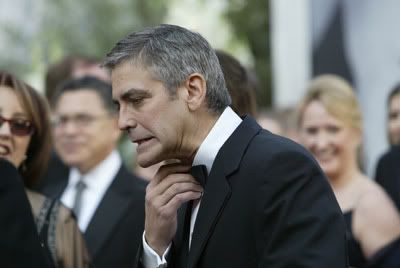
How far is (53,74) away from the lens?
7.77 m

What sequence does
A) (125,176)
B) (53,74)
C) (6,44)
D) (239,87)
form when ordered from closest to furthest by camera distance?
(239,87), (125,176), (53,74), (6,44)

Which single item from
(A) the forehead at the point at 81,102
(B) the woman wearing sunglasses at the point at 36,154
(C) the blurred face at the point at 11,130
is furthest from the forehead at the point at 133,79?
(A) the forehead at the point at 81,102

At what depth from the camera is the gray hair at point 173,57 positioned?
10.9 ft

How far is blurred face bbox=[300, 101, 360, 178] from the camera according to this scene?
616 centimetres

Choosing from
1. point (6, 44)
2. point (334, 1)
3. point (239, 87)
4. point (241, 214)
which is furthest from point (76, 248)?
point (6, 44)

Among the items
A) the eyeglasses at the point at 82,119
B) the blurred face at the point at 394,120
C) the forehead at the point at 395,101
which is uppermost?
the eyeglasses at the point at 82,119

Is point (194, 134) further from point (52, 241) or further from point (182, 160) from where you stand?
point (52, 241)

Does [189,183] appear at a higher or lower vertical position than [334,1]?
lower

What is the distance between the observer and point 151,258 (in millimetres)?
3545

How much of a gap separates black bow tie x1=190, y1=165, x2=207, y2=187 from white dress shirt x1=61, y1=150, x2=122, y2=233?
256cm

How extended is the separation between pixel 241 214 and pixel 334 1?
584 centimetres

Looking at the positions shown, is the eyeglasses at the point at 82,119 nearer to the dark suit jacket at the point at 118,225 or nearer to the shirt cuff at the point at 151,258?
the dark suit jacket at the point at 118,225

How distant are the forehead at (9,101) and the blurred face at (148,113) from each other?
5.07ft

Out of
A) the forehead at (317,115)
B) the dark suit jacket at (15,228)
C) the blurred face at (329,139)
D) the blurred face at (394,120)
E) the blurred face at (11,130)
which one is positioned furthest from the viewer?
the blurred face at (394,120)
